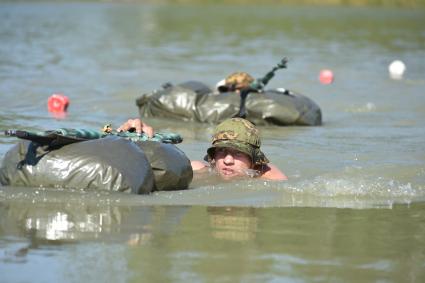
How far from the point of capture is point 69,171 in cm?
745

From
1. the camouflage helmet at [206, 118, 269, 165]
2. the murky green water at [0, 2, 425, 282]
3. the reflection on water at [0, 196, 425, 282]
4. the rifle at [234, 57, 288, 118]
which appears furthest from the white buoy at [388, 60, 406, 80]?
the reflection on water at [0, 196, 425, 282]

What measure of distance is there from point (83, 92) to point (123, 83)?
1.82 meters

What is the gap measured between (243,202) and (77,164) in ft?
4.36

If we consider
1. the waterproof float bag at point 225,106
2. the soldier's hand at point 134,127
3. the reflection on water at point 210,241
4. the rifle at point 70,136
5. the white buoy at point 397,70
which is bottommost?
the reflection on water at point 210,241

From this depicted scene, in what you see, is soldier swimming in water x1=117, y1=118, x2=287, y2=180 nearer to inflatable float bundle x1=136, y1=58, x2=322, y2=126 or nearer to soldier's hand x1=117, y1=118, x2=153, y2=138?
soldier's hand x1=117, y1=118, x2=153, y2=138

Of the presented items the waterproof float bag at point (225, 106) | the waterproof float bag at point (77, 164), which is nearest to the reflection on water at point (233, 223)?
the waterproof float bag at point (77, 164)

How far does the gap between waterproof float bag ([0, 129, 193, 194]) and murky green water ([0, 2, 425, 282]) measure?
0.30ft

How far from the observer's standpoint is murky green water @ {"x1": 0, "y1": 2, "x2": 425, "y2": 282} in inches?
230

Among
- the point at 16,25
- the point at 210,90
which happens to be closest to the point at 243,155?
the point at 210,90

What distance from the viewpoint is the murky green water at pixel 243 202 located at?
5.83 m

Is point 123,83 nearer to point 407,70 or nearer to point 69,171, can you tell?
point 407,70

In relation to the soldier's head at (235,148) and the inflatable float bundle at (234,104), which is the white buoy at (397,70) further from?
the soldier's head at (235,148)

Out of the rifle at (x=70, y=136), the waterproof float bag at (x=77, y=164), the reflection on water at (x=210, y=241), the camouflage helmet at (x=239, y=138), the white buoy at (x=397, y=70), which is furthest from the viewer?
the white buoy at (x=397, y=70)

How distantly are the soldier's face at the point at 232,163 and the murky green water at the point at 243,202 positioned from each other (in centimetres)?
22
